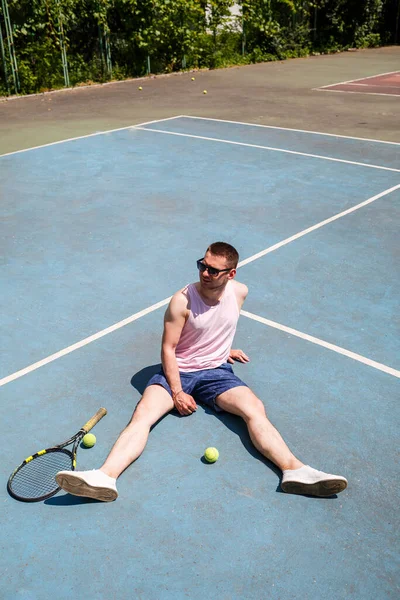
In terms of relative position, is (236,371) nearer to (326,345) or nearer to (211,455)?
(326,345)

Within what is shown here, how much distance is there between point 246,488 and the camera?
11.8 feet

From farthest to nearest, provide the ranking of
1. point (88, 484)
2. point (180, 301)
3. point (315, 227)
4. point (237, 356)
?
point (315, 227) < point (237, 356) < point (180, 301) < point (88, 484)

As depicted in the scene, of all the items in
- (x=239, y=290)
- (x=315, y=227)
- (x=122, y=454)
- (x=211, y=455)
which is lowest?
(x=315, y=227)

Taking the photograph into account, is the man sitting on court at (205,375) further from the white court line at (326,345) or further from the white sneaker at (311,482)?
the white court line at (326,345)

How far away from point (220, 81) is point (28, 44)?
6144 mm

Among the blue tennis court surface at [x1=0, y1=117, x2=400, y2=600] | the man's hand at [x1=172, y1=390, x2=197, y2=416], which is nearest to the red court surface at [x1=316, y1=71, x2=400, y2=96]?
the blue tennis court surface at [x1=0, y1=117, x2=400, y2=600]

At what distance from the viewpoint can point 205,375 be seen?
4.25 m

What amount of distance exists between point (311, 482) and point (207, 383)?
42.3 inches

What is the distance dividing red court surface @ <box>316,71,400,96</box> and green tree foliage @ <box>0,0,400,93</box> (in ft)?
20.4

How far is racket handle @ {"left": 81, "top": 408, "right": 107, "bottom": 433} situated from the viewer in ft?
12.7

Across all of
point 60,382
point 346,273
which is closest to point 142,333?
point 60,382

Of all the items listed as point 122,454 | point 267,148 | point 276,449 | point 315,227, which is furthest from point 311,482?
point 267,148

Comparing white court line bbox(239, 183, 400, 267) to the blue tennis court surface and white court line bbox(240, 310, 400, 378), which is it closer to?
the blue tennis court surface

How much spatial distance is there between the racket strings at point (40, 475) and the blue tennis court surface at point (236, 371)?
92 mm
